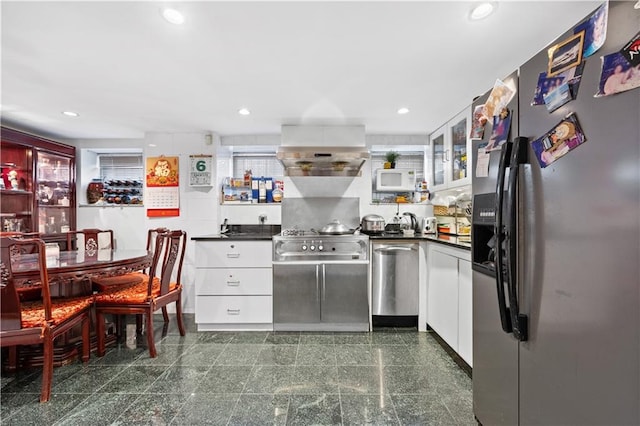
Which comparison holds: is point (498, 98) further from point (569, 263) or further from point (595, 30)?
point (569, 263)

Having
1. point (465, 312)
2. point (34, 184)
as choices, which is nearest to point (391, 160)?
point (465, 312)

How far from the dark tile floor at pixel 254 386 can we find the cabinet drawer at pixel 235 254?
2.39 feet

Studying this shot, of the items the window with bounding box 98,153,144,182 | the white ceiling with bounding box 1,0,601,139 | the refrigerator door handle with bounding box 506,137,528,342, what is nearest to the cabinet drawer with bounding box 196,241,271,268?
the white ceiling with bounding box 1,0,601,139

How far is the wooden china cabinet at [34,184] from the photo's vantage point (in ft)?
10.2

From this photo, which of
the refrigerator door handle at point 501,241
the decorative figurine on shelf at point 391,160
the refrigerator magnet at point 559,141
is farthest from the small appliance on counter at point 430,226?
the refrigerator magnet at point 559,141

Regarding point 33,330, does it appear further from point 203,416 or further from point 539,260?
point 539,260

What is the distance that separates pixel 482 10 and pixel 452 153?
1.74m

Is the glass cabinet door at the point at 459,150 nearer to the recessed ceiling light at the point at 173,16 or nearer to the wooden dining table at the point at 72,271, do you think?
the recessed ceiling light at the point at 173,16

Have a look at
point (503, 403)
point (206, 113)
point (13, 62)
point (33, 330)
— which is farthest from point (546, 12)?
point (33, 330)

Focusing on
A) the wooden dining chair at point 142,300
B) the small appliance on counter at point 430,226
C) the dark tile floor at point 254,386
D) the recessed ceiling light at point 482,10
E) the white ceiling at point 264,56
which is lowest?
the dark tile floor at point 254,386

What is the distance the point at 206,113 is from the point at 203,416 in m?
2.56

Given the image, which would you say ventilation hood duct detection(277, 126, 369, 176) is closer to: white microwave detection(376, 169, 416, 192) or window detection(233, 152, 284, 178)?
white microwave detection(376, 169, 416, 192)

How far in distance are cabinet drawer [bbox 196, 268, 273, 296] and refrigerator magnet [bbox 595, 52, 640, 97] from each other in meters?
2.69

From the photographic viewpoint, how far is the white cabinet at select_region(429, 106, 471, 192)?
2.71m
